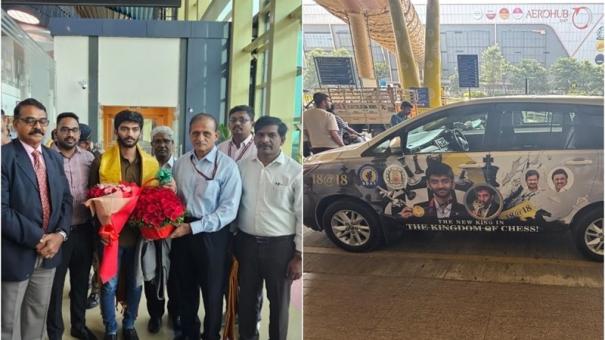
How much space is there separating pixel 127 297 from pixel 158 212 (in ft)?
1.51

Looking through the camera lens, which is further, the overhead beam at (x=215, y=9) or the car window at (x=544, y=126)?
the overhead beam at (x=215, y=9)

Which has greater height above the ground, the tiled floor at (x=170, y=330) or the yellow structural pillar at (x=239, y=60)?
the yellow structural pillar at (x=239, y=60)

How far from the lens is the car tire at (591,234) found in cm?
182

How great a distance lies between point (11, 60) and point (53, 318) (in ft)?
3.08

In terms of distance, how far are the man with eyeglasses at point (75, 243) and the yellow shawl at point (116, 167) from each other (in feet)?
0.19

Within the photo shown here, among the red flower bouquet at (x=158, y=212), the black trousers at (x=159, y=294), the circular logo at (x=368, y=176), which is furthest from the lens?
the black trousers at (x=159, y=294)

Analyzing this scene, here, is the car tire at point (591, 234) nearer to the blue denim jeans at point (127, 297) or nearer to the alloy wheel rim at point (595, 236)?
the alloy wheel rim at point (595, 236)

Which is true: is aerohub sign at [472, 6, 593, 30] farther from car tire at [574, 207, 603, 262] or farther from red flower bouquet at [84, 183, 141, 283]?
red flower bouquet at [84, 183, 141, 283]

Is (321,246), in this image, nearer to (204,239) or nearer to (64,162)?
(204,239)

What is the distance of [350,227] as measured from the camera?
6.69ft

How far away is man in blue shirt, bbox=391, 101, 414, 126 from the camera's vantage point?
1.90 m

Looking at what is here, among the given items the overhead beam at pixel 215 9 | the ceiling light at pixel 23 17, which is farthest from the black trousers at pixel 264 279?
the ceiling light at pixel 23 17

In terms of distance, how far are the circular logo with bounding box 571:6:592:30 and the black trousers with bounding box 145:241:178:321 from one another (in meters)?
1.63

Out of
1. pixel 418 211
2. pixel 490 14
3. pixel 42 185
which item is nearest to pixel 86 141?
pixel 42 185
